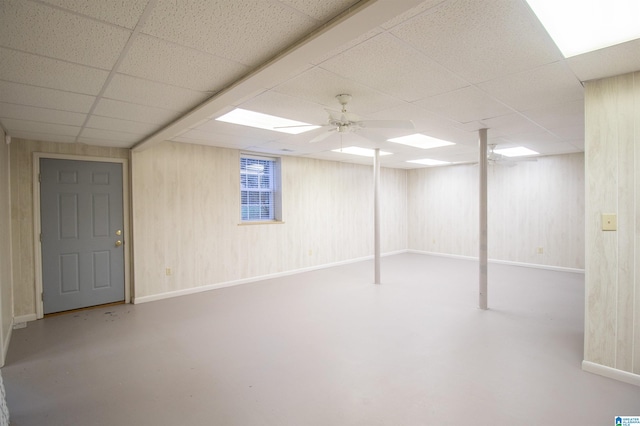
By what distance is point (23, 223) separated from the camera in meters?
3.87

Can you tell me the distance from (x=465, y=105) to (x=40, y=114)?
408cm

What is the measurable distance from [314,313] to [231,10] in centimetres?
344

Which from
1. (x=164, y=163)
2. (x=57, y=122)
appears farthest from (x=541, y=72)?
(x=164, y=163)

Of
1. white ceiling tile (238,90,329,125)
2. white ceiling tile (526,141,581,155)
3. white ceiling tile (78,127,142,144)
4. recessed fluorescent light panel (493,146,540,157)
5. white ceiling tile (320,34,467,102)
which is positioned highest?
recessed fluorescent light panel (493,146,540,157)

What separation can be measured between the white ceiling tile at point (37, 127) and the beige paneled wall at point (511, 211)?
7769 millimetres

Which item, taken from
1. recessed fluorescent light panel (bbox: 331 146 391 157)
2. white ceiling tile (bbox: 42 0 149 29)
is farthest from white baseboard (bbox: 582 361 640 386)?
recessed fluorescent light panel (bbox: 331 146 391 157)

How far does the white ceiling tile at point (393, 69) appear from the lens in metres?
2.00

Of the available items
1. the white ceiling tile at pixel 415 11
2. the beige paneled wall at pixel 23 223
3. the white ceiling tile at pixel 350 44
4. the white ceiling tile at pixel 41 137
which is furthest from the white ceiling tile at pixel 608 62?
the beige paneled wall at pixel 23 223

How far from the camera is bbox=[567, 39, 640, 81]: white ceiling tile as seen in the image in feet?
6.72

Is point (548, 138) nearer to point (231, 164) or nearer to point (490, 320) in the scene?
point (490, 320)

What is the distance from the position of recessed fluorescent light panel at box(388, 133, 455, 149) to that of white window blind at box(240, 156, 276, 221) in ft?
8.51

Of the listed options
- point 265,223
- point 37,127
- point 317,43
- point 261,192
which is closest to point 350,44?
point 317,43

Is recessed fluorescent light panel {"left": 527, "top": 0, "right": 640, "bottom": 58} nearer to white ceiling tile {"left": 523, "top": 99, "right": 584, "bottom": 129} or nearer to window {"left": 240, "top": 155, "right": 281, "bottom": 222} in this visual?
white ceiling tile {"left": 523, "top": 99, "right": 584, "bottom": 129}

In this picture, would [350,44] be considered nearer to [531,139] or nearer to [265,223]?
[531,139]
